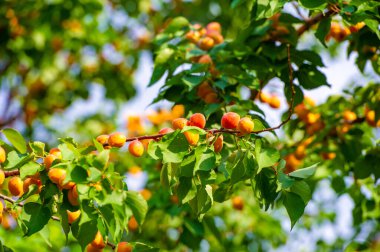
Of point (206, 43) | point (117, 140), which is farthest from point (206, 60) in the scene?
point (117, 140)

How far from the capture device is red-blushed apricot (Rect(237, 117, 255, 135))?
5.46 feet

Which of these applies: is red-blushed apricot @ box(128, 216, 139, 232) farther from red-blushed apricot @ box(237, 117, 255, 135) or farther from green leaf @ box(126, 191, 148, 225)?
green leaf @ box(126, 191, 148, 225)

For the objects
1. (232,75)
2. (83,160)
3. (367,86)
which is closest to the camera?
(83,160)

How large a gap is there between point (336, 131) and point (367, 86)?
0.27 meters

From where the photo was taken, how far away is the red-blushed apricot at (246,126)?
167 cm

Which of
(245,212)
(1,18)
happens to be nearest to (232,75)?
(245,212)

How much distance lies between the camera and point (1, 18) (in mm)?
5344

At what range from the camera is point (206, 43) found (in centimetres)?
271

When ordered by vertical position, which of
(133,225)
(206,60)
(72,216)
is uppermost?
(72,216)

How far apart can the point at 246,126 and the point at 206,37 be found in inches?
46.2

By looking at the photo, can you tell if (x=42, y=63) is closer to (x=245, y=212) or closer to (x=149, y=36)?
(x=149, y=36)

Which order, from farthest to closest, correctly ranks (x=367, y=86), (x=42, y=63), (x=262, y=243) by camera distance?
(x=42, y=63) → (x=262, y=243) → (x=367, y=86)

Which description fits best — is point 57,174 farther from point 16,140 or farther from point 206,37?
point 206,37

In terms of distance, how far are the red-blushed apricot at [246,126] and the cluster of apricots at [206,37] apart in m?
1.10
